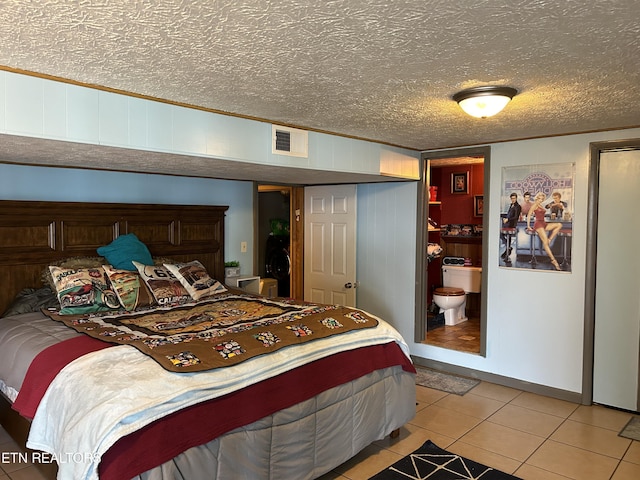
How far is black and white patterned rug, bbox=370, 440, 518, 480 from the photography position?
2.88 meters

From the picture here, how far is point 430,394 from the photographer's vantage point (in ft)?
14.0

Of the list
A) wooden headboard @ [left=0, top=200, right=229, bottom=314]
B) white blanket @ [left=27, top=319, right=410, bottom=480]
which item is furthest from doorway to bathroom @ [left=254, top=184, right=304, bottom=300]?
white blanket @ [left=27, top=319, right=410, bottom=480]

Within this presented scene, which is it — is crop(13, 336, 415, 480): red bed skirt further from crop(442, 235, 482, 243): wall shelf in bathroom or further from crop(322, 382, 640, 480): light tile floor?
crop(442, 235, 482, 243): wall shelf in bathroom

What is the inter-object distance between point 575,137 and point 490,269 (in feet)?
4.47

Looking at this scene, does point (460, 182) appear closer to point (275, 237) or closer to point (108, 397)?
point (275, 237)

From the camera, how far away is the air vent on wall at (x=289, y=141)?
338cm

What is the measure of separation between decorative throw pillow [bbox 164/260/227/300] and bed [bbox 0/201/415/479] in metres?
0.19

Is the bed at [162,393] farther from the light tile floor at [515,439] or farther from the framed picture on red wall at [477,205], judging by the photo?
the framed picture on red wall at [477,205]

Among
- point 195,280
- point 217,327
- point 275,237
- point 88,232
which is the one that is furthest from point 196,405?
point 275,237

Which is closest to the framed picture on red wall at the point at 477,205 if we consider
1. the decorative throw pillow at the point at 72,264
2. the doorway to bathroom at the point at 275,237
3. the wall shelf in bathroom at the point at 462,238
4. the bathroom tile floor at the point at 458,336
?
the wall shelf in bathroom at the point at 462,238

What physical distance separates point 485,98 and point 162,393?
220 cm

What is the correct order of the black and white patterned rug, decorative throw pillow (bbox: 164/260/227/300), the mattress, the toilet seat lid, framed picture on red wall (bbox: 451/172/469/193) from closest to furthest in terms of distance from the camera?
the mattress → the black and white patterned rug → decorative throw pillow (bbox: 164/260/227/300) → the toilet seat lid → framed picture on red wall (bbox: 451/172/469/193)

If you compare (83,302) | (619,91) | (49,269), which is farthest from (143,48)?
(619,91)

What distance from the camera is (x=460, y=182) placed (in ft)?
23.5
